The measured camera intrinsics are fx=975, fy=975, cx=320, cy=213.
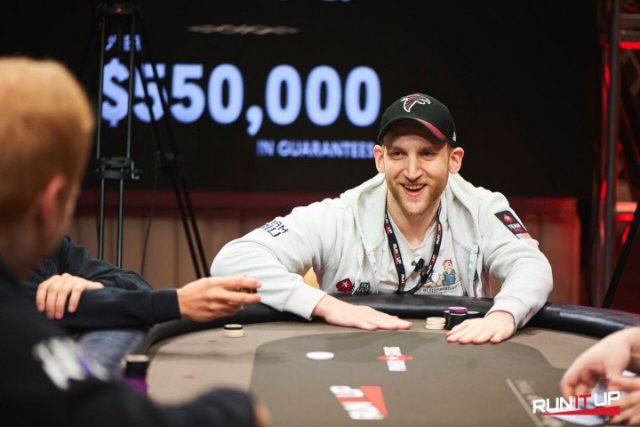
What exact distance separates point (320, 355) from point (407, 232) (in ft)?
3.56

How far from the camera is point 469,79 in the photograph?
17.2 ft

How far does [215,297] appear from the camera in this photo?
2111mm

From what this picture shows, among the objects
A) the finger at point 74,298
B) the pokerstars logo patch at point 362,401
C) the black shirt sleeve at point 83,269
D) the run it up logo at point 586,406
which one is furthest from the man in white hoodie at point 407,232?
the run it up logo at point 586,406

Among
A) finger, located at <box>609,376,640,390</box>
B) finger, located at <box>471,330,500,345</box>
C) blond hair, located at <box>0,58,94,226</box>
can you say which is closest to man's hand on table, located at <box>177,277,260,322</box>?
finger, located at <box>471,330,500,345</box>

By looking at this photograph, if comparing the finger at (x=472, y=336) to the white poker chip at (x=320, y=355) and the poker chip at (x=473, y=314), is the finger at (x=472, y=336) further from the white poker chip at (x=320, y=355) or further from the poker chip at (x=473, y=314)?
the white poker chip at (x=320, y=355)

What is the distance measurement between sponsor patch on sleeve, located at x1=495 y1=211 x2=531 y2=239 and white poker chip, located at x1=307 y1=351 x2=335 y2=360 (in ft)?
3.50

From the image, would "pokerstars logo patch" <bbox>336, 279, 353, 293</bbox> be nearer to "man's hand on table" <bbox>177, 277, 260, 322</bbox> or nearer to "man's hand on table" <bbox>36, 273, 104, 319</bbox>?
"man's hand on table" <bbox>177, 277, 260, 322</bbox>

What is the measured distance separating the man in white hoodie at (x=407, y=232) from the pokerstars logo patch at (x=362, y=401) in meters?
0.99

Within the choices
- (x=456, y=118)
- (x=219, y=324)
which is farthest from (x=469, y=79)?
(x=219, y=324)

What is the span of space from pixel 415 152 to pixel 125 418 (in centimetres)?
212

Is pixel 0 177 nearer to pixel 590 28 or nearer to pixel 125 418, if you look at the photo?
pixel 125 418

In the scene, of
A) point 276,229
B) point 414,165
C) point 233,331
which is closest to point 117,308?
point 233,331

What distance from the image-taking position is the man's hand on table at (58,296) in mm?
2084

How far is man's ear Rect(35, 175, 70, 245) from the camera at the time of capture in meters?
1.00
